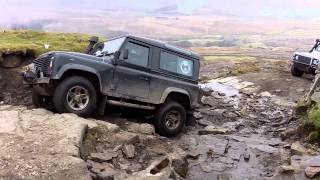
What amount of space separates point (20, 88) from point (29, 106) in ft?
8.24

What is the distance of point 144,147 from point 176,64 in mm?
2776

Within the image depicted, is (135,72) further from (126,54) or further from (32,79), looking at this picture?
(32,79)

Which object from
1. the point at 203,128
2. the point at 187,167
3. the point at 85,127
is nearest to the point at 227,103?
the point at 203,128

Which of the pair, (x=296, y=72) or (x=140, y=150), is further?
(x=296, y=72)

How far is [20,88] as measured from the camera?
1478 centimetres

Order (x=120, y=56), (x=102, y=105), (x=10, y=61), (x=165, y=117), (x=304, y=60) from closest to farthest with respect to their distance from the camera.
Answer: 1. (x=102, y=105)
2. (x=120, y=56)
3. (x=165, y=117)
4. (x=10, y=61)
5. (x=304, y=60)

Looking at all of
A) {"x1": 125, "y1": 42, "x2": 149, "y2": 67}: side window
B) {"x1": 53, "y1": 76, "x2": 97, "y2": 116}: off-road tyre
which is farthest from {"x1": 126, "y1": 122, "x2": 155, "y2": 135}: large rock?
{"x1": 125, "y1": 42, "x2": 149, "y2": 67}: side window

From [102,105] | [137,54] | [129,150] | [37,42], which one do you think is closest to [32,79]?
[102,105]

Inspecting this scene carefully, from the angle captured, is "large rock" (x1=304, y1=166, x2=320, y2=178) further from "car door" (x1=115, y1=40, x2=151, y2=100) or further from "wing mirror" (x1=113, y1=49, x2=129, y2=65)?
"wing mirror" (x1=113, y1=49, x2=129, y2=65)

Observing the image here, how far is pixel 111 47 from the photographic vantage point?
1234cm

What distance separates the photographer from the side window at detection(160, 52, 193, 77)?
12727 millimetres

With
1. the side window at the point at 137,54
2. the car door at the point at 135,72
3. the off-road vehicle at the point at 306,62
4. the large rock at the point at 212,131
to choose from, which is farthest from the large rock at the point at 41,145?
the off-road vehicle at the point at 306,62

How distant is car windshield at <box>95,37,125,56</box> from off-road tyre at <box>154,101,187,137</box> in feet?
6.02

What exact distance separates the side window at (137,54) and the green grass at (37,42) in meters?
5.78
